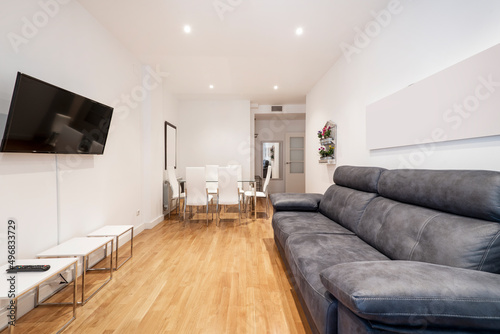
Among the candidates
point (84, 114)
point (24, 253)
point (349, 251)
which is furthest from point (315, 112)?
point (24, 253)

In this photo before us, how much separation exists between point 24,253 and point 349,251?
95.7 inches

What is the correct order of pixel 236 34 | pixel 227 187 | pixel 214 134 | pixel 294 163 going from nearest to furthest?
pixel 236 34
pixel 227 187
pixel 214 134
pixel 294 163

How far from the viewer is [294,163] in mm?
7574

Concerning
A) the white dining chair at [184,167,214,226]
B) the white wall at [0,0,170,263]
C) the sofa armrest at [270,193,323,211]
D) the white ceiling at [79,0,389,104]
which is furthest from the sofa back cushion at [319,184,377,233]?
the white wall at [0,0,170,263]

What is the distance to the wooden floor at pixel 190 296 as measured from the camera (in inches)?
60.4

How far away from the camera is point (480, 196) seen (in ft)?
3.63

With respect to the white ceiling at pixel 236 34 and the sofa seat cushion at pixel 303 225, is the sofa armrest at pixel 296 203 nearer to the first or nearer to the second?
the sofa seat cushion at pixel 303 225

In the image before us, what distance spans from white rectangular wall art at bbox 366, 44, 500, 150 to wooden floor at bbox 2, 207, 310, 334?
5.56ft

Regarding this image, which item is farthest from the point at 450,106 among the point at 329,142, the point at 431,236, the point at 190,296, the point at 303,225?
the point at 190,296

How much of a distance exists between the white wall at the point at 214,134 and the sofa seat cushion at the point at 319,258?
426 centimetres

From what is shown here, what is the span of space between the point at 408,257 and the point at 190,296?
5.49ft

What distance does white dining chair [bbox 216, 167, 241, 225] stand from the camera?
404cm

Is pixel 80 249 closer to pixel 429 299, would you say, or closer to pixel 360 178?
pixel 429 299

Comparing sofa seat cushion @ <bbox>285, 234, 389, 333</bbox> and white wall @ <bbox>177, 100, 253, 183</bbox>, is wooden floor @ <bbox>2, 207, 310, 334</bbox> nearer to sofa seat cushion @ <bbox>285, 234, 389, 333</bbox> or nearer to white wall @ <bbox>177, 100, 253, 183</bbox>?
sofa seat cushion @ <bbox>285, 234, 389, 333</bbox>
